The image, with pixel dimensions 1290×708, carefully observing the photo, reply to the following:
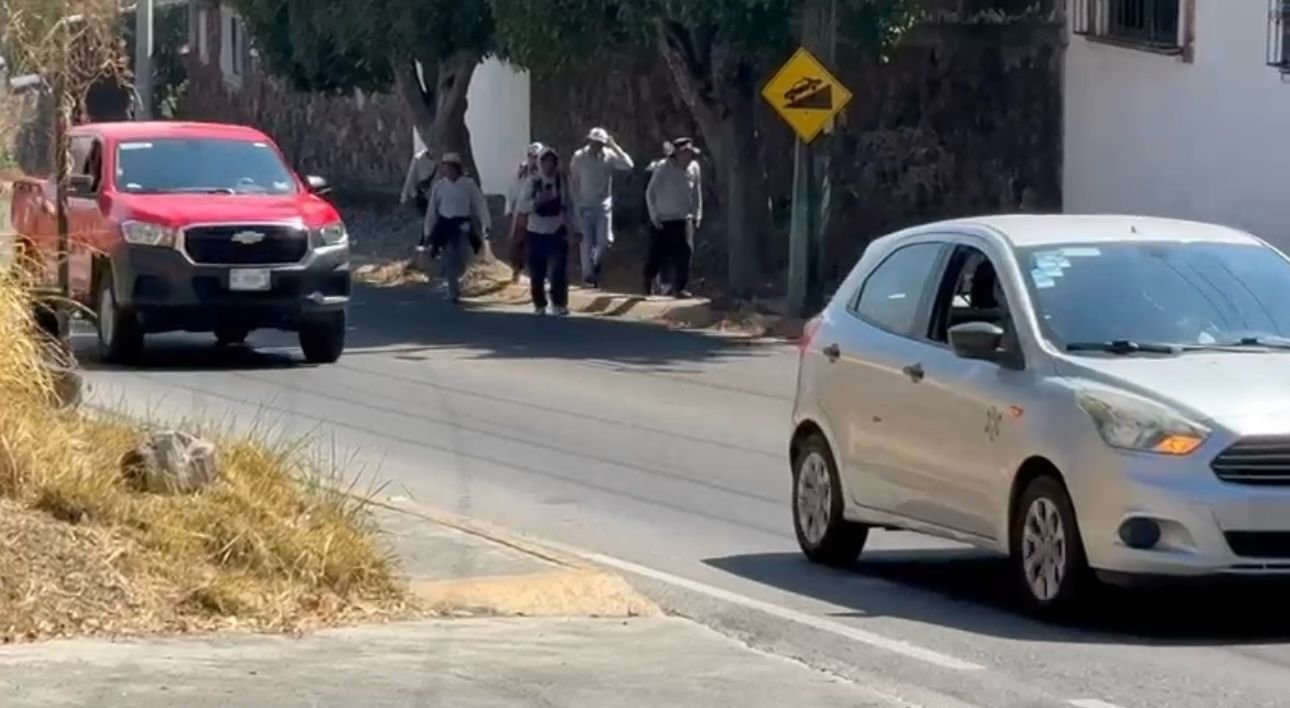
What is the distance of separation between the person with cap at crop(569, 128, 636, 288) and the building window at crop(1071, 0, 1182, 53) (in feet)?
18.5

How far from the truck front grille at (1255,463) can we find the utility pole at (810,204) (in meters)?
16.3

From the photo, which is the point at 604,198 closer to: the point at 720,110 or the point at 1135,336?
the point at 720,110

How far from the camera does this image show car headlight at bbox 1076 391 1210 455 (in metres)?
9.50

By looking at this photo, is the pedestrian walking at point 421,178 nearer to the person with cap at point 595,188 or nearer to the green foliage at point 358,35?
the green foliage at point 358,35

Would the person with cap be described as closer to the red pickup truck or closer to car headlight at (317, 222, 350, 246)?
the red pickup truck

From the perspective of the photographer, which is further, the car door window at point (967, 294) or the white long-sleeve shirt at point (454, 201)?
the white long-sleeve shirt at point (454, 201)

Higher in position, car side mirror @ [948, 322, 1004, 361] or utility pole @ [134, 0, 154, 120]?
utility pole @ [134, 0, 154, 120]

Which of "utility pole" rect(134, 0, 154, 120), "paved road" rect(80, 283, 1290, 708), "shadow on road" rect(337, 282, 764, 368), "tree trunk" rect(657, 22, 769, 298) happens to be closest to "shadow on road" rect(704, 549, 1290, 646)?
"paved road" rect(80, 283, 1290, 708)

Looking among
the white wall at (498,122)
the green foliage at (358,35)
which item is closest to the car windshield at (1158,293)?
the green foliage at (358,35)

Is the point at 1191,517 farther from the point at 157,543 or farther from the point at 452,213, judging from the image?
the point at 452,213

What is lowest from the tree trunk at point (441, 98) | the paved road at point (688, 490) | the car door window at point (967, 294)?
the paved road at point (688, 490)

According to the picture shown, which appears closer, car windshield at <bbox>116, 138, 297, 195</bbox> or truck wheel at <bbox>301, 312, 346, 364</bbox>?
car windshield at <bbox>116, 138, 297, 195</bbox>

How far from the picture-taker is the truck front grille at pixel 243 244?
20.1 meters

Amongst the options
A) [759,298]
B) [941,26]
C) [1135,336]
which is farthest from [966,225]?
[941,26]
